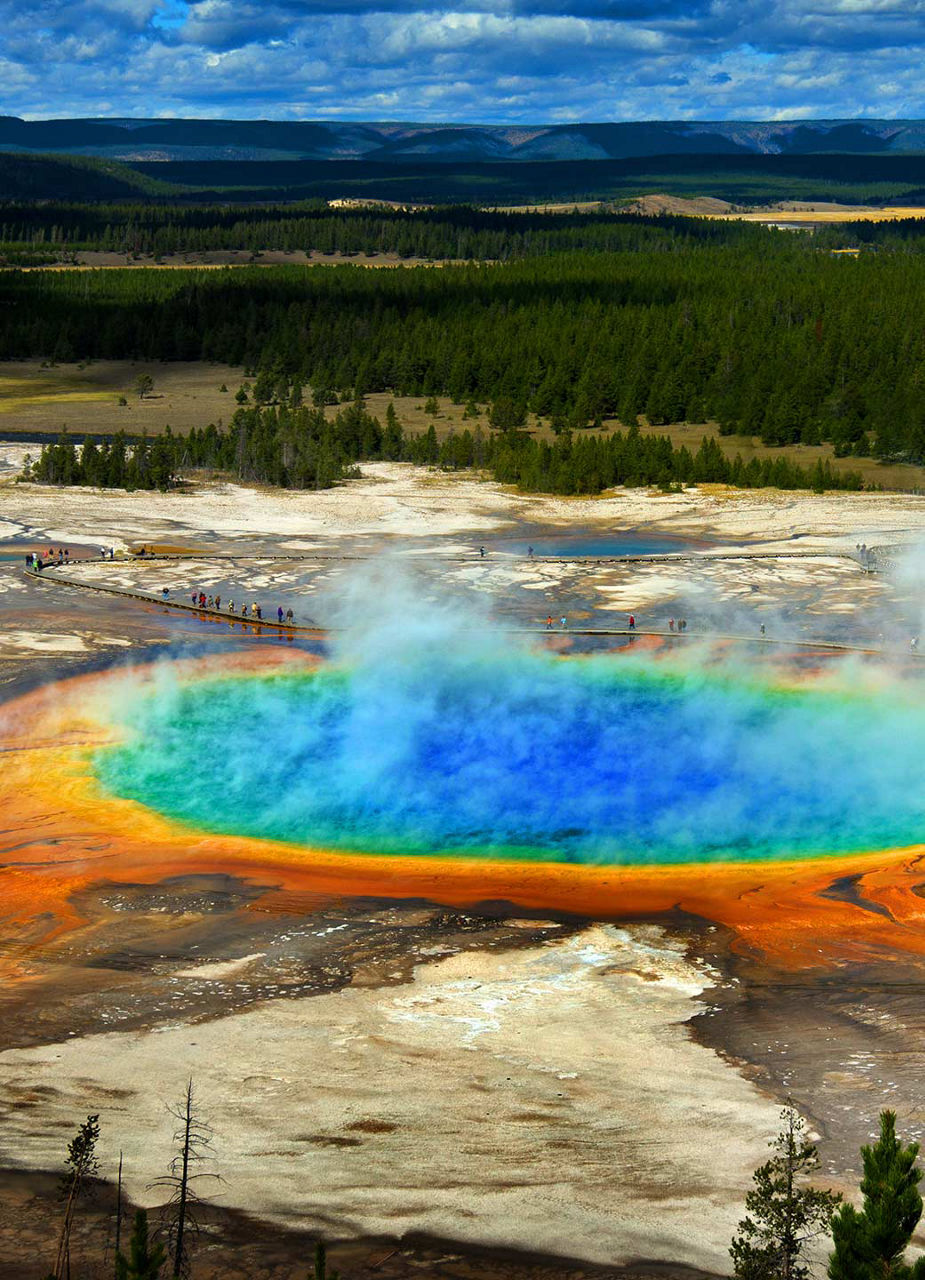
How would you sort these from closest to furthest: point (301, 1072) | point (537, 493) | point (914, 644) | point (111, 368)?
point (301, 1072), point (914, 644), point (537, 493), point (111, 368)

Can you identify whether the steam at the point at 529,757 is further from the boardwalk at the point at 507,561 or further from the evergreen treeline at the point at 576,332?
the evergreen treeline at the point at 576,332

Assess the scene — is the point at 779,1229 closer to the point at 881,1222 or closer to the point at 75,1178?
the point at 881,1222

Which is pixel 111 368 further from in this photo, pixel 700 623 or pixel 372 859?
pixel 372 859

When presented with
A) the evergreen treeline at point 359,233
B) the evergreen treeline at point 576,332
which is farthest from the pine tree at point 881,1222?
the evergreen treeline at point 359,233

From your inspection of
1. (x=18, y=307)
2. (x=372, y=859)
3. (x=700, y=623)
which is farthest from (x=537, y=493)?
(x=18, y=307)

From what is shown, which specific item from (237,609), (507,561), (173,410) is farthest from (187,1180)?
(173,410)

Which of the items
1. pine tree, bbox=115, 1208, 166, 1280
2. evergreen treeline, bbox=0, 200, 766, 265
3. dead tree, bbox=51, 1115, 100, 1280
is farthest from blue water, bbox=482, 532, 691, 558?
evergreen treeline, bbox=0, 200, 766, 265
